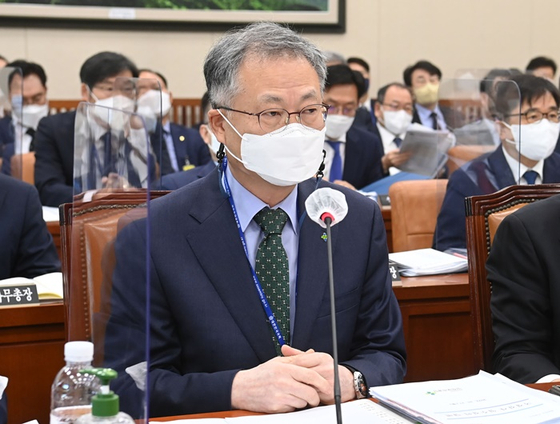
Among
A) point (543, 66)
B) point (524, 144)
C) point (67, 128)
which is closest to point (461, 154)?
point (524, 144)

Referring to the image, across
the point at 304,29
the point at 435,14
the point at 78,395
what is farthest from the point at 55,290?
the point at 435,14

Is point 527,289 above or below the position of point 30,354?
above

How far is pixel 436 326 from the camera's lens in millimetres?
2840

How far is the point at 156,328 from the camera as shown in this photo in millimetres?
1872

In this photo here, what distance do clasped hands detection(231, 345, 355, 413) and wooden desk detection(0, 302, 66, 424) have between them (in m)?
0.82

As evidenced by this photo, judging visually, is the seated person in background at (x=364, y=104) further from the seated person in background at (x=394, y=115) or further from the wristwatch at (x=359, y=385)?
the wristwatch at (x=359, y=385)

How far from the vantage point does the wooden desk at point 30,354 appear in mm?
2350

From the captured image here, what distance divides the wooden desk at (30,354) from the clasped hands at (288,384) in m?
0.82

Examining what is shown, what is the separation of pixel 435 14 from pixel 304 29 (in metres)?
1.61

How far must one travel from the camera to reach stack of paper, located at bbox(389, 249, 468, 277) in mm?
2873

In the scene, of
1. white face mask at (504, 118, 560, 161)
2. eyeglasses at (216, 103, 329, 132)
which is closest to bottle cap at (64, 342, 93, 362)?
eyeglasses at (216, 103, 329, 132)

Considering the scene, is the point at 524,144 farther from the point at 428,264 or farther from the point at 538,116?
the point at 428,264

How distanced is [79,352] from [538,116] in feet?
10.5

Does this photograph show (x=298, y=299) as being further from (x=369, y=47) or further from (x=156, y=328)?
(x=369, y=47)
